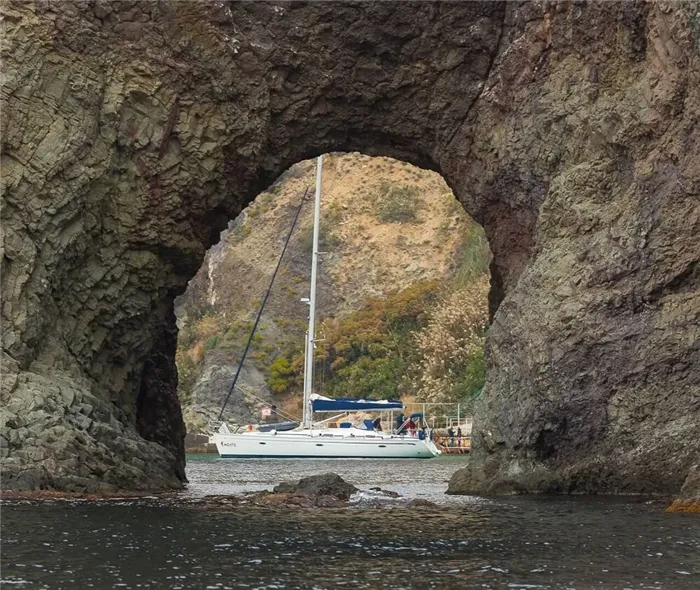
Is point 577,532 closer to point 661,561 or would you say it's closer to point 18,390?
point 661,561

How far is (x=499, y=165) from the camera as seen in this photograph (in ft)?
120

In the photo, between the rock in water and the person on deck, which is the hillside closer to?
the person on deck

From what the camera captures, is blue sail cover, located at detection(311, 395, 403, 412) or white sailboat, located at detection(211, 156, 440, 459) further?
blue sail cover, located at detection(311, 395, 403, 412)

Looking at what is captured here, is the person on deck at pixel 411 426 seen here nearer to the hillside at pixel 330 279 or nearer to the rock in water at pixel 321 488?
the hillside at pixel 330 279

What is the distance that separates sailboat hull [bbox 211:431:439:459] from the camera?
61.2 metres

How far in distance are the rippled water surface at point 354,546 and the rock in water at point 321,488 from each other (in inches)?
49.4

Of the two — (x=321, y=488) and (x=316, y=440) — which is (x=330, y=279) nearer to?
(x=316, y=440)

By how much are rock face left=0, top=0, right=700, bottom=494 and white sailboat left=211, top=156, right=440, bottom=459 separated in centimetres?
2210

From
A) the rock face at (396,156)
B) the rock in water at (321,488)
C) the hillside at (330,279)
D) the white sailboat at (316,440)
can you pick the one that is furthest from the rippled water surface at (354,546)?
the hillside at (330,279)

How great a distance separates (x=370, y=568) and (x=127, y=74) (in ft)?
66.6

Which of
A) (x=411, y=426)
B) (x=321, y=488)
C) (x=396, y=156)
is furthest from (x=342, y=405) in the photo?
(x=321, y=488)

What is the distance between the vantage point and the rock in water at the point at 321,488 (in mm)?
29719

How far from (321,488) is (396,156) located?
1324 cm

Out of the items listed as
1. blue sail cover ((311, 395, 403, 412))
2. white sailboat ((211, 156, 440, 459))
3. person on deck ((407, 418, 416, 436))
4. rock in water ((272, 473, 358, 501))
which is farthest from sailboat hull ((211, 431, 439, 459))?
rock in water ((272, 473, 358, 501))
